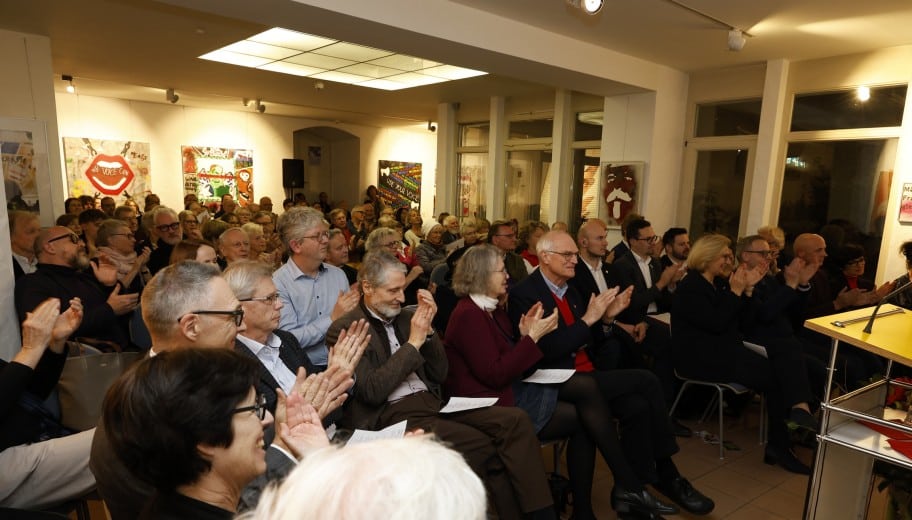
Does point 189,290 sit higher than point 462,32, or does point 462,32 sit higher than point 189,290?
point 462,32

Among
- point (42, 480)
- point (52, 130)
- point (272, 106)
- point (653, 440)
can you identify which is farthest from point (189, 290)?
point (272, 106)

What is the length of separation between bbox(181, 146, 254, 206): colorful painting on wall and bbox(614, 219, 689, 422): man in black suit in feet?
31.0

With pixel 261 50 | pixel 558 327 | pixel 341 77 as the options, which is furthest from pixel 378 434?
pixel 341 77

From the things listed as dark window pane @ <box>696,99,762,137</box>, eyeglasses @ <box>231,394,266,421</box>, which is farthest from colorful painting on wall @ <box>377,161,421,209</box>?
eyeglasses @ <box>231,394,266,421</box>

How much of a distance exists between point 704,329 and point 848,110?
3784 millimetres

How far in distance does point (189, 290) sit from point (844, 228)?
20.2ft

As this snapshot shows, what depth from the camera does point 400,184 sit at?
14547 millimetres

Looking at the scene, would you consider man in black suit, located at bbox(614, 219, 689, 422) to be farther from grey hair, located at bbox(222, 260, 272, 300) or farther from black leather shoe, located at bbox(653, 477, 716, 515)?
grey hair, located at bbox(222, 260, 272, 300)

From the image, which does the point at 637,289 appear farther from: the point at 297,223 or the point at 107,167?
the point at 107,167

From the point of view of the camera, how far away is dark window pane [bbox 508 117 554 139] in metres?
8.24

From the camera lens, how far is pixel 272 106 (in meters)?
11.3

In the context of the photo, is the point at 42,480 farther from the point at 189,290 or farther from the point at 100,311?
the point at 100,311

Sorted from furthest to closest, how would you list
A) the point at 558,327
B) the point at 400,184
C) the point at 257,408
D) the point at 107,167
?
the point at 400,184
the point at 107,167
the point at 558,327
the point at 257,408

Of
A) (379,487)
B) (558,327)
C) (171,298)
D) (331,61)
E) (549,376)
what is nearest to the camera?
(379,487)
